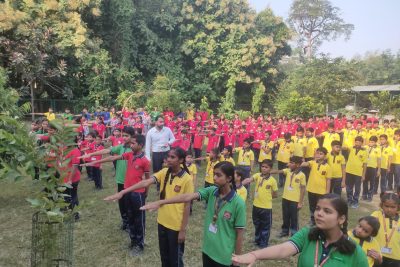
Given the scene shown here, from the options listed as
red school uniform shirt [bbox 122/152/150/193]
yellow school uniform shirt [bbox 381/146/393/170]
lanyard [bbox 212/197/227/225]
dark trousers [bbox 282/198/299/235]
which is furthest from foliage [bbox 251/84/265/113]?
lanyard [bbox 212/197/227/225]

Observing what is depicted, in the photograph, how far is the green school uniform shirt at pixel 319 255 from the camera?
2.18 metres

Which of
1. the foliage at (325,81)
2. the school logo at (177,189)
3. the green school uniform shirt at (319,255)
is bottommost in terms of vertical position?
the school logo at (177,189)

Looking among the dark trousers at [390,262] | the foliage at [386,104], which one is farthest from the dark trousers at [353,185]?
the foliage at [386,104]

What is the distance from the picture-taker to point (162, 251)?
4.15 m

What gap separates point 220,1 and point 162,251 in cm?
2296

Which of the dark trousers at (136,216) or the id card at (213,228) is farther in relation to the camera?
the dark trousers at (136,216)

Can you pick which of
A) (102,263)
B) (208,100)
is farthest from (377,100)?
(102,263)

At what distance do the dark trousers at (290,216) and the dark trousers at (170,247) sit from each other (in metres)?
2.73

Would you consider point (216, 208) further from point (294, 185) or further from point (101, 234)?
point (101, 234)

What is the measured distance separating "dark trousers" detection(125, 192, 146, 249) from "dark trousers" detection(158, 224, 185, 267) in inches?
45.4

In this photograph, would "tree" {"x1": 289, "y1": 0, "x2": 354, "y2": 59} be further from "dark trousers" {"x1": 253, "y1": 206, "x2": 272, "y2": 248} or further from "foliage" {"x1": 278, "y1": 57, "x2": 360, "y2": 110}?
"dark trousers" {"x1": 253, "y1": 206, "x2": 272, "y2": 248}

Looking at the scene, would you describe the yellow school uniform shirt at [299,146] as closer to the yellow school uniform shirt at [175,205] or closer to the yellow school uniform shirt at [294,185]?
the yellow school uniform shirt at [294,185]

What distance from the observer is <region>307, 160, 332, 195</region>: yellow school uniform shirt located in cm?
670

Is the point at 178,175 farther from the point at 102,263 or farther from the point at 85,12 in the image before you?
the point at 85,12
